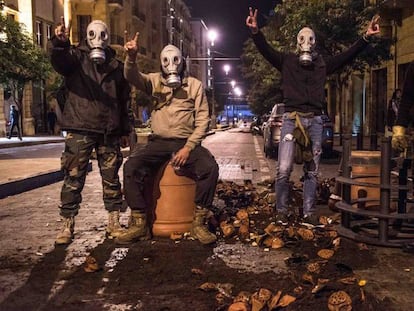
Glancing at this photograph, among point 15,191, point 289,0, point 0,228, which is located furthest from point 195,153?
point 289,0

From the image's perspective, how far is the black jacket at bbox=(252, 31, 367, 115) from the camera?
623 cm

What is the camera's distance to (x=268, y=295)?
382 cm

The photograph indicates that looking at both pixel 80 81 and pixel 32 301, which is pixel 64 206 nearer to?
pixel 80 81

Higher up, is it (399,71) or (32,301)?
(399,71)

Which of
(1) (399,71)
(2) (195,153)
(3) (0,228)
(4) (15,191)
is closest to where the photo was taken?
(2) (195,153)

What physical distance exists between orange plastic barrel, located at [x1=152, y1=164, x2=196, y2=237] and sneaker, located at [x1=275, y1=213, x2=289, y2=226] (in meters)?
1.00

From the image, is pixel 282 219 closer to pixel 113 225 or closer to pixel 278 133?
pixel 113 225

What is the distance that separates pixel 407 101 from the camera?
17.8ft

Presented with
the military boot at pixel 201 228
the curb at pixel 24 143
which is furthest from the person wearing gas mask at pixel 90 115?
the curb at pixel 24 143

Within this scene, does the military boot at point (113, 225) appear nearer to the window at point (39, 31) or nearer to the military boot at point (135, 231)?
the military boot at point (135, 231)

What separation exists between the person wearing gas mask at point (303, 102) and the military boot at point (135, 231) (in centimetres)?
151

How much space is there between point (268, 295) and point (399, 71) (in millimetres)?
21029

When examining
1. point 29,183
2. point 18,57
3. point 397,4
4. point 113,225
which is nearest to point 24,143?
point 18,57

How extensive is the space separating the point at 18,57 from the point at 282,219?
17.1 meters
